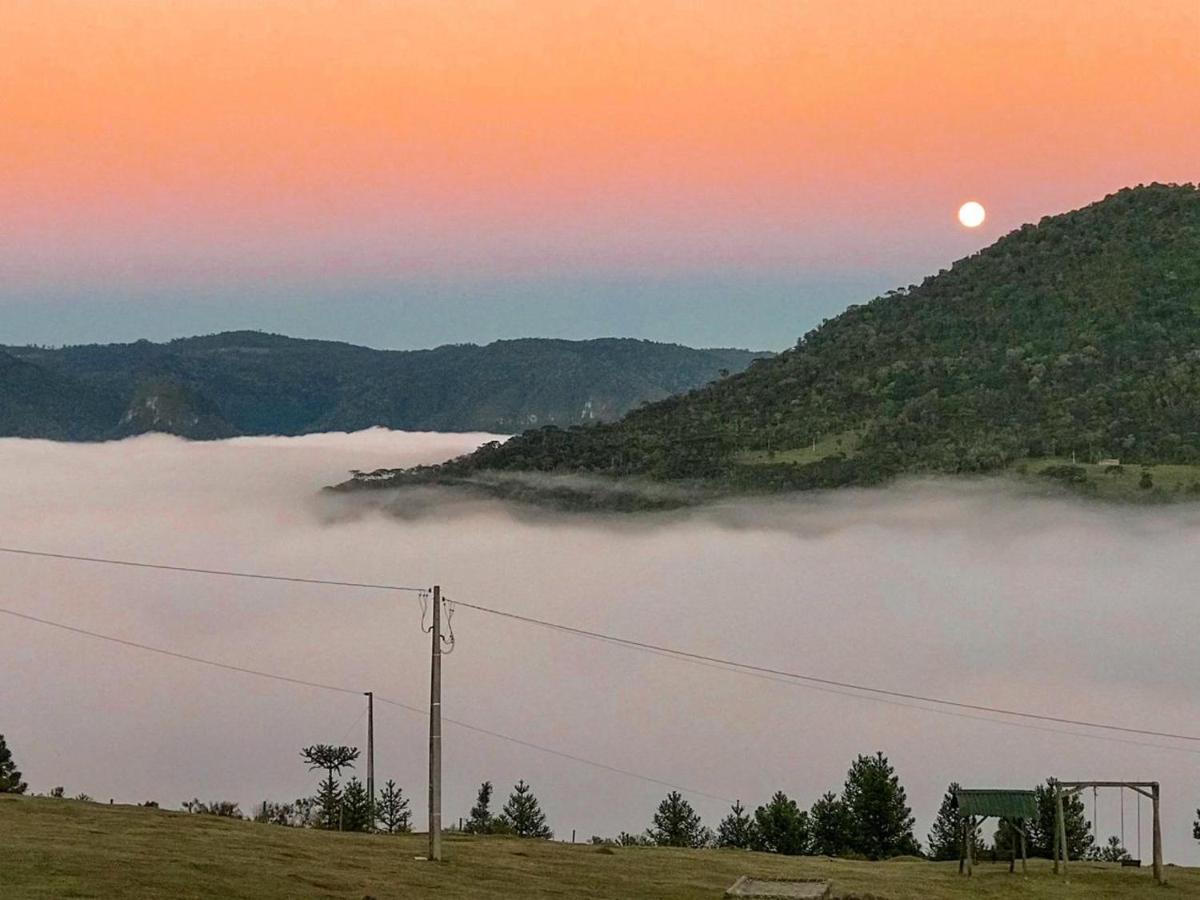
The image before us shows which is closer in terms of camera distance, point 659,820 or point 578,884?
point 578,884

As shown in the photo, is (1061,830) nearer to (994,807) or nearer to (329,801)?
(994,807)

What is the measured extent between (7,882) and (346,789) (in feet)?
249

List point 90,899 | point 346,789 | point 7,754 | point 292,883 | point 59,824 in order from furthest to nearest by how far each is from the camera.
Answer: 1. point 7,754
2. point 346,789
3. point 59,824
4. point 292,883
5. point 90,899

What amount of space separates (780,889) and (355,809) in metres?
59.9

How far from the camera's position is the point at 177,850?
205 ft

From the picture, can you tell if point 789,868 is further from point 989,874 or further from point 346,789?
point 346,789

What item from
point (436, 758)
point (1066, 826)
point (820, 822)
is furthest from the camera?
point (820, 822)

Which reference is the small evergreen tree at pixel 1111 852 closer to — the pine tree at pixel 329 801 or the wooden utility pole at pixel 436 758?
the pine tree at pixel 329 801

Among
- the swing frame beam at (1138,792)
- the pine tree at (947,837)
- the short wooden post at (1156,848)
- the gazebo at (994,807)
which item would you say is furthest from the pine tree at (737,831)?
the short wooden post at (1156,848)

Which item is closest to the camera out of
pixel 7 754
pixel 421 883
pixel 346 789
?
pixel 421 883

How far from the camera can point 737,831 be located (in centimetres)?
13875

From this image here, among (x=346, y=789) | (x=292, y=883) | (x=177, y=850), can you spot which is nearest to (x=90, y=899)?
(x=292, y=883)

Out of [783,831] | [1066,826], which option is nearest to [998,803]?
[1066,826]

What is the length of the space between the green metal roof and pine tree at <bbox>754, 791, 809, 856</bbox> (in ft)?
160
